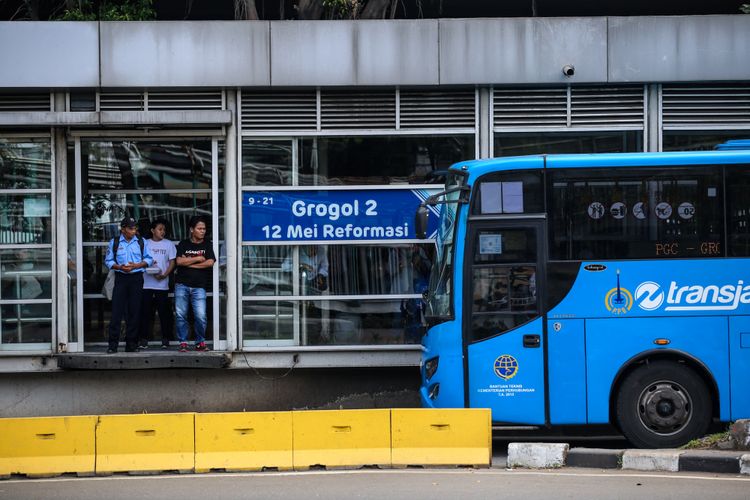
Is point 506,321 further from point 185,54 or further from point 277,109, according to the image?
point 185,54

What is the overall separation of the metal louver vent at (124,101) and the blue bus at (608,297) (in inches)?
205

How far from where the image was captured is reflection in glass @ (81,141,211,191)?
15211mm

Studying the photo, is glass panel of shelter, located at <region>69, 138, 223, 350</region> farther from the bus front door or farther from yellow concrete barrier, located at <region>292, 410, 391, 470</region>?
the bus front door

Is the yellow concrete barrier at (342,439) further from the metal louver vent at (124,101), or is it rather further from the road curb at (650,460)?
the metal louver vent at (124,101)

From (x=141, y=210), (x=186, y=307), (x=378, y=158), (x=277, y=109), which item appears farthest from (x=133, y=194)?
(x=378, y=158)

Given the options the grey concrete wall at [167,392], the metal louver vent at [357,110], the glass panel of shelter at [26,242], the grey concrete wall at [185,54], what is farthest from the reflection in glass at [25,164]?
the metal louver vent at [357,110]

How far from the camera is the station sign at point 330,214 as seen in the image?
14844 millimetres

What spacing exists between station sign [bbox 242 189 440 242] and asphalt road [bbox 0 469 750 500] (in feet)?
16.0

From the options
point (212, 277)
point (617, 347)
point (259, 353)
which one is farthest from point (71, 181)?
point (617, 347)

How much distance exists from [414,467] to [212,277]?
5177 millimetres

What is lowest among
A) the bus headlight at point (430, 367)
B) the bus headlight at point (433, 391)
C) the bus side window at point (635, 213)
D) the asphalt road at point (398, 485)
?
the asphalt road at point (398, 485)

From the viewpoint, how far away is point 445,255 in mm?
12047

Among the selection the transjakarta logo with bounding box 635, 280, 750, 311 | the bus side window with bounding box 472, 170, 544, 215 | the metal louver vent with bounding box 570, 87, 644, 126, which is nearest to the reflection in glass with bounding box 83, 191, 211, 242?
the bus side window with bounding box 472, 170, 544, 215

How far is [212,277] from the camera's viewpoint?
48.8 feet
